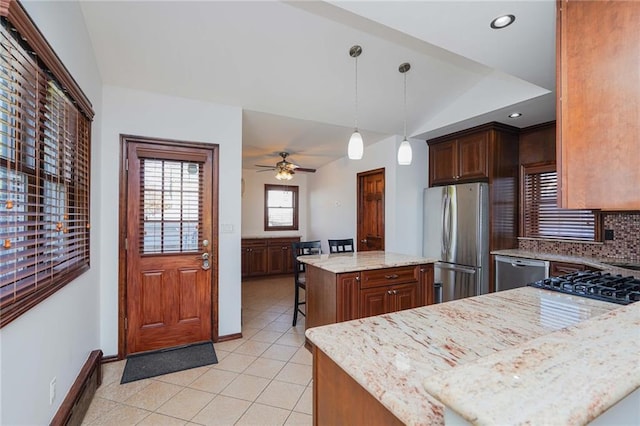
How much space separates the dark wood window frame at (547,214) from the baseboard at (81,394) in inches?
184

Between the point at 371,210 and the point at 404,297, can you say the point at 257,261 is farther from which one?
the point at 404,297

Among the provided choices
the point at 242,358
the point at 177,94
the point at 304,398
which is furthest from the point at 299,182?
the point at 304,398

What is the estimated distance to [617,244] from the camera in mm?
3164

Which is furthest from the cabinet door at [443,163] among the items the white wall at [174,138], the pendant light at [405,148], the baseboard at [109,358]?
the baseboard at [109,358]

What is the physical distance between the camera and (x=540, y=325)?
1.21 m

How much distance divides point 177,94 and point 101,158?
928 mm

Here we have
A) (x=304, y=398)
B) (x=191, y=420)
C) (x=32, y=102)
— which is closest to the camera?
(x=32, y=102)

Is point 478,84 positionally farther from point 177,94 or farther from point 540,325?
point 177,94

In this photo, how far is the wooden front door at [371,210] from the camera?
183 inches

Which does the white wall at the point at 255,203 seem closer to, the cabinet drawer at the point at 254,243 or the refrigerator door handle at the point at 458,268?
the cabinet drawer at the point at 254,243

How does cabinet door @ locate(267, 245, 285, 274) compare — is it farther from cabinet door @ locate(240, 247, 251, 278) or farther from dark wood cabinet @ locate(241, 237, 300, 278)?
cabinet door @ locate(240, 247, 251, 278)

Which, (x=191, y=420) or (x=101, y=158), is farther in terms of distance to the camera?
(x=101, y=158)

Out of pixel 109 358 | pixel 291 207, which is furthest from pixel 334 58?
pixel 291 207

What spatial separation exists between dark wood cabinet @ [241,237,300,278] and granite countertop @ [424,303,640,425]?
5807 millimetres
